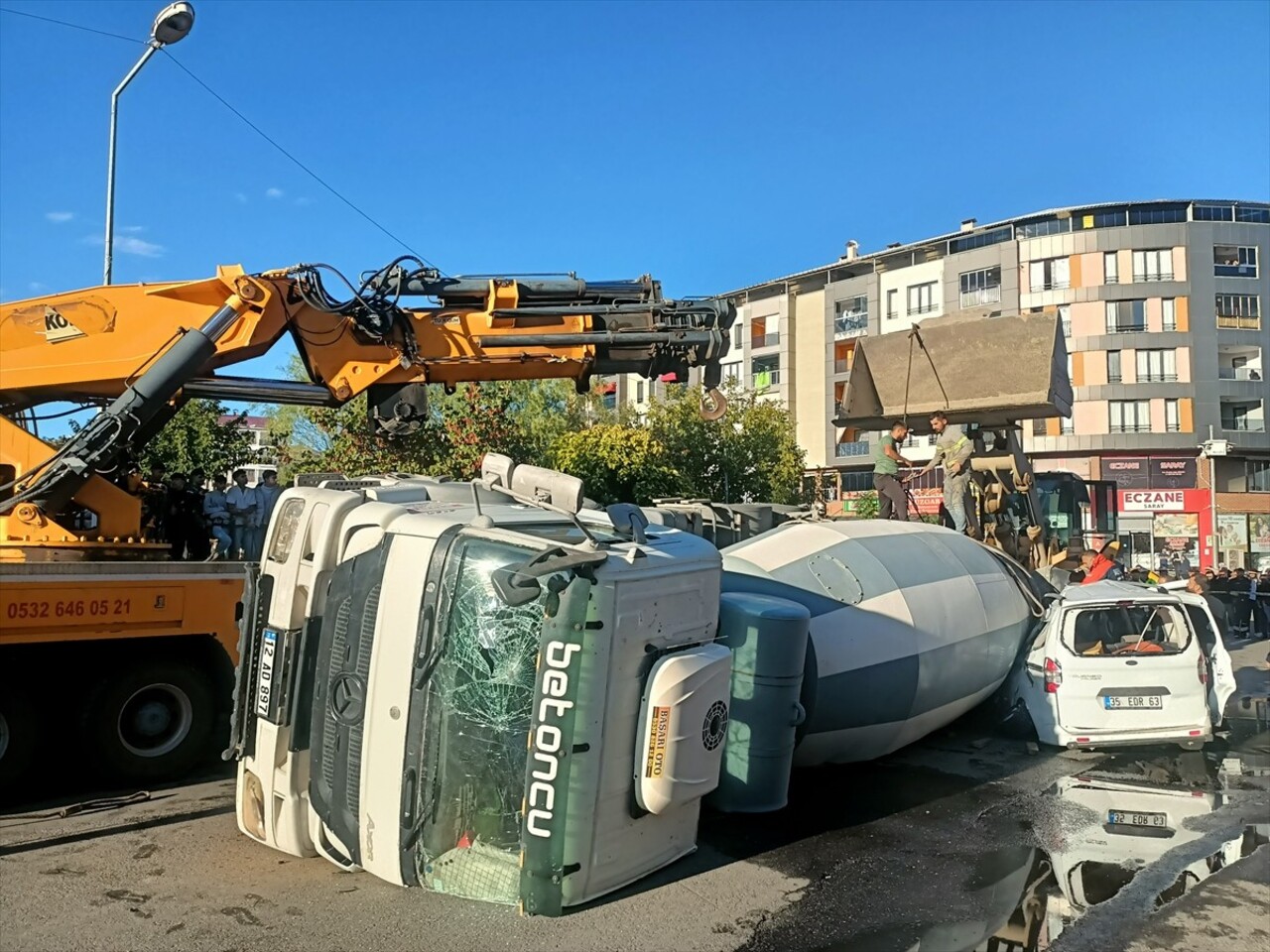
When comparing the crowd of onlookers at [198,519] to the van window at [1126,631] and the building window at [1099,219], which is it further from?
the building window at [1099,219]

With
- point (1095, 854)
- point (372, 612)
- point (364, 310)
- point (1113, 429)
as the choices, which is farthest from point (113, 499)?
point (1113, 429)

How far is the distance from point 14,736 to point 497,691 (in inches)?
174

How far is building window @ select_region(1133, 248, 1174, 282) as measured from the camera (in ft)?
159

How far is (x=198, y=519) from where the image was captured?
10008mm

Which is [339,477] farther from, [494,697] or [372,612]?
[494,697]

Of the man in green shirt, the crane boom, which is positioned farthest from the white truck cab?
the man in green shirt

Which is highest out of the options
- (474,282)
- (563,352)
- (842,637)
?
(474,282)

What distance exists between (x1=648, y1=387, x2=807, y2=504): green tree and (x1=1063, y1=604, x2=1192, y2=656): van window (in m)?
23.1

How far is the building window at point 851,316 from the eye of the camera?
181 ft

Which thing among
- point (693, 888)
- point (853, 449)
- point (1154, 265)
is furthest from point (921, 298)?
point (693, 888)

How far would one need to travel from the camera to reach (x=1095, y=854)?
593 centimetres

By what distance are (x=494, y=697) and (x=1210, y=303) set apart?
177ft

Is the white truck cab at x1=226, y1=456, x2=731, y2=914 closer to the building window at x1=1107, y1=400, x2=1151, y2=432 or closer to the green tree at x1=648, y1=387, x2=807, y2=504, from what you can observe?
the green tree at x1=648, y1=387, x2=807, y2=504

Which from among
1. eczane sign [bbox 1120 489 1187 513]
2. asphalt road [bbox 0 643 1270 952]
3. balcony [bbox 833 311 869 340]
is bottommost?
asphalt road [bbox 0 643 1270 952]
